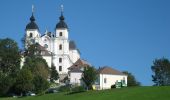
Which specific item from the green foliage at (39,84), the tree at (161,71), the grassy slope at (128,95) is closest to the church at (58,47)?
the tree at (161,71)

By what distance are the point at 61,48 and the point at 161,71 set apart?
32.8 metres

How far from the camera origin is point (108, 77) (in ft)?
371

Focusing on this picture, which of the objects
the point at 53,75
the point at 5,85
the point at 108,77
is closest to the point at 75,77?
the point at 53,75

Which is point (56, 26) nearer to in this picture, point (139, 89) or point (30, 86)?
point (30, 86)

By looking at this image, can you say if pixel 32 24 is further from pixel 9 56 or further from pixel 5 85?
pixel 5 85

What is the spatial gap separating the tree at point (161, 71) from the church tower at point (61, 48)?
26477mm

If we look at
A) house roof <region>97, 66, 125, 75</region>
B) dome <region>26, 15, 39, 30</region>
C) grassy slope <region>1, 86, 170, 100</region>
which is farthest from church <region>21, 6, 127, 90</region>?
grassy slope <region>1, 86, 170, 100</region>

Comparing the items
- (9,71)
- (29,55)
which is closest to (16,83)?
(9,71)

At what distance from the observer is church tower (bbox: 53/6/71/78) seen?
436ft

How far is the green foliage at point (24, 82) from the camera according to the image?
83.9m

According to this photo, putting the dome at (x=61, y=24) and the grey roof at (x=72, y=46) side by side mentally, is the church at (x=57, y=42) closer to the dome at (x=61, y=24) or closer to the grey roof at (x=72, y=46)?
the dome at (x=61, y=24)

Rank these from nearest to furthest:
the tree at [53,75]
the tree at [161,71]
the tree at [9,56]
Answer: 1. the tree at [9,56]
2. the tree at [161,71]
3. the tree at [53,75]

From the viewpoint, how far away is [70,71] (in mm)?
121625

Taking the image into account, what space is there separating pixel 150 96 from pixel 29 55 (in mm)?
67254
